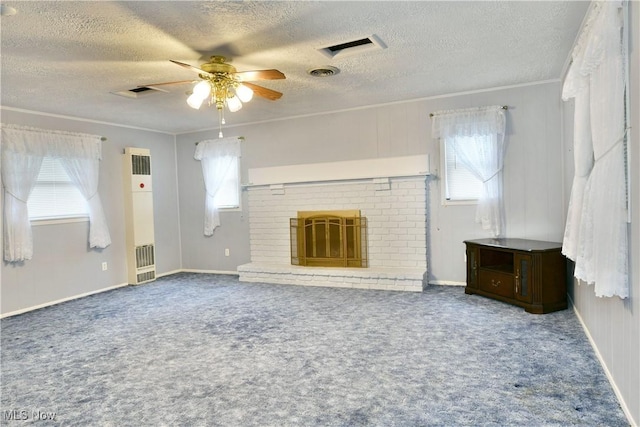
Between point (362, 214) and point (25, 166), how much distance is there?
400cm

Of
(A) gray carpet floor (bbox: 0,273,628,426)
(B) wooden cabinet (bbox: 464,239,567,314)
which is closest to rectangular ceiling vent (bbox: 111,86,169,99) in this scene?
(A) gray carpet floor (bbox: 0,273,628,426)

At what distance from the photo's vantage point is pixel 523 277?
3875mm

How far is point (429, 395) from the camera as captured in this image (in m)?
2.41

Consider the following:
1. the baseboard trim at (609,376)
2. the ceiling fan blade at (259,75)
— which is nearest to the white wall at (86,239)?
the ceiling fan blade at (259,75)

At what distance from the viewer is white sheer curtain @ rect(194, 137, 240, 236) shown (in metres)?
6.30

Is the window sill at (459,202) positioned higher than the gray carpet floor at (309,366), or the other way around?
the window sill at (459,202)

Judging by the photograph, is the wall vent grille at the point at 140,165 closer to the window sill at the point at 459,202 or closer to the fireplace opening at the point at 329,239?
the fireplace opening at the point at 329,239

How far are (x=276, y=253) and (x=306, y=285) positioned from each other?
0.80m

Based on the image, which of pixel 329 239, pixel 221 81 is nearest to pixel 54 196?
pixel 221 81

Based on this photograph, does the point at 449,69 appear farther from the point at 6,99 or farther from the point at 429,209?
the point at 6,99

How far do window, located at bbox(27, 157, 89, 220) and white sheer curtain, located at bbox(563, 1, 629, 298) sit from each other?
18.0 ft

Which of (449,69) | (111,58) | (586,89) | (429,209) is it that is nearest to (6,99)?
(111,58)

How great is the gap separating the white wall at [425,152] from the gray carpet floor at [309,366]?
3.16ft

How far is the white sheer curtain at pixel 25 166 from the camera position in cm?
453
